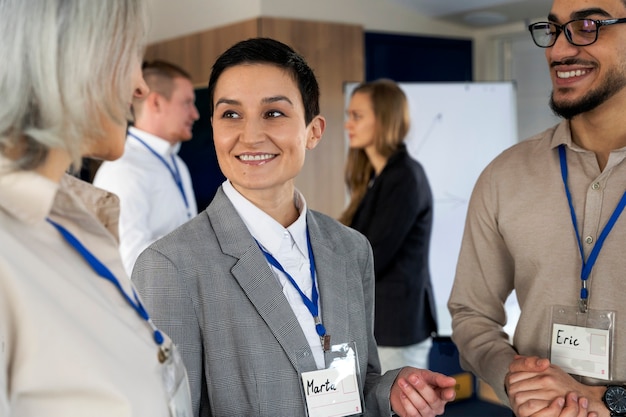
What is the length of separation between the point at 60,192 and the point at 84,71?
20 cm

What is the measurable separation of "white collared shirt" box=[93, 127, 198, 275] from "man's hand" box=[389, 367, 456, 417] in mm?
2075

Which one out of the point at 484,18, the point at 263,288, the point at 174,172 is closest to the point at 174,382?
the point at 263,288

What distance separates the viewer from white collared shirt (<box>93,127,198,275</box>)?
3.51 m

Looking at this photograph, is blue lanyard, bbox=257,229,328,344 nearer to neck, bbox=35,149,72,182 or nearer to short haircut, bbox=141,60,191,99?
neck, bbox=35,149,72,182

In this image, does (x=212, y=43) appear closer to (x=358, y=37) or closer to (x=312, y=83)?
(x=358, y=37)

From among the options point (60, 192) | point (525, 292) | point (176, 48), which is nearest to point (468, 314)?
point (525, 292)

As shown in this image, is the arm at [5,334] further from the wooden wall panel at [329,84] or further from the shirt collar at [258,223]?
the wooden wall panel at [329,84]

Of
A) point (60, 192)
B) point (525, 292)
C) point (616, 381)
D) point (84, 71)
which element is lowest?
point (616, 381)

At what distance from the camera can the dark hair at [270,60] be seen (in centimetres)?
169

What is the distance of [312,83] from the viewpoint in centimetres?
181

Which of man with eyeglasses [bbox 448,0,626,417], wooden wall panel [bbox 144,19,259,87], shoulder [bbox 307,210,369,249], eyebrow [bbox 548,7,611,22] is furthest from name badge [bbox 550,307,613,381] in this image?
wooden wall panel [bbox 144,19,259,87]

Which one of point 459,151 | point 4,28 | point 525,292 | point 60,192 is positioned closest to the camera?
point 4,28

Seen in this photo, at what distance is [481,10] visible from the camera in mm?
5719

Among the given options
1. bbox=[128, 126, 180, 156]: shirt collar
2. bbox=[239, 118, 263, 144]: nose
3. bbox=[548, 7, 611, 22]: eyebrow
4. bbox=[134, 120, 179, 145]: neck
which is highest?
bbox=[548, 7, 611, 22]: eyebrow
